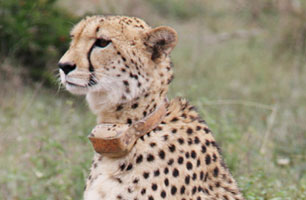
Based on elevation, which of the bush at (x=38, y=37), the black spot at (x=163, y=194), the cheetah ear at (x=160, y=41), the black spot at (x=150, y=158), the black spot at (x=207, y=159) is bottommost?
the black spot at (x=163, y=194)

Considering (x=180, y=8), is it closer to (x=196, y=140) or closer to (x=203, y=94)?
(x=203, y=94)

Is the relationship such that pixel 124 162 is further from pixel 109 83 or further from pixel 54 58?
pixel 54 58

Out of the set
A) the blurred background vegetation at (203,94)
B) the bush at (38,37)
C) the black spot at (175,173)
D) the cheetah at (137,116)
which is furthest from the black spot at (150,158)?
the bush at (38,37)

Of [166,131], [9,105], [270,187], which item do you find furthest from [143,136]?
[9,105]

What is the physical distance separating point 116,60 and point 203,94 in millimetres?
4003

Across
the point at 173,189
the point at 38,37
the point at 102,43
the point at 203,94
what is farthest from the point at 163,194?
the point at 38,37

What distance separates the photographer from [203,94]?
6.74m

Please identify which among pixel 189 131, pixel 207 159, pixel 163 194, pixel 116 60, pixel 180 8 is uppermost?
pixel 180 8

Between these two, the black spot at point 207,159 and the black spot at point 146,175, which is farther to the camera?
the black spot at point 207,159

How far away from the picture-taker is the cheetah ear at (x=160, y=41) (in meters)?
2.80

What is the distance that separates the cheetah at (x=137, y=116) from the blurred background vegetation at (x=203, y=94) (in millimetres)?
794

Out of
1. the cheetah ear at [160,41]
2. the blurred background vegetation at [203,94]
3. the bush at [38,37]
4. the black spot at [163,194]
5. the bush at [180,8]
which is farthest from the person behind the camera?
the bush at [180,8]

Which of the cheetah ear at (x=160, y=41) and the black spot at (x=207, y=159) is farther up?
the cheetah ear at (x=160, y=41)

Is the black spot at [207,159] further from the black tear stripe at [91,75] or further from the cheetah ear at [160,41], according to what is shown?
the black tear stripe at [91,75]
